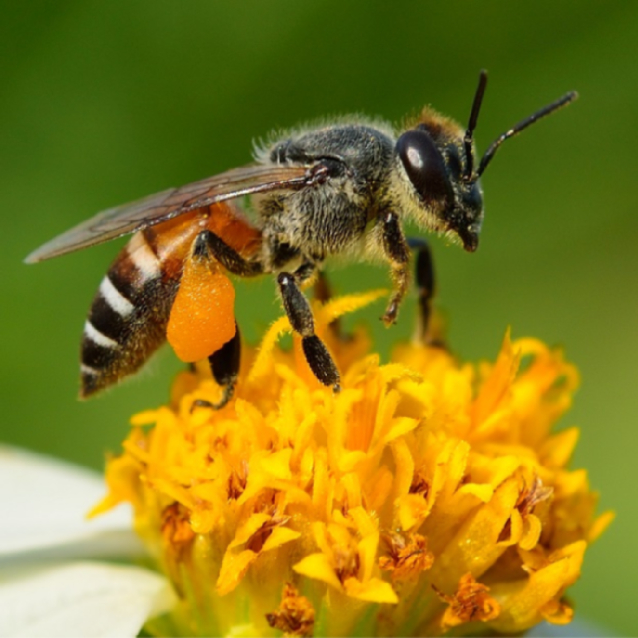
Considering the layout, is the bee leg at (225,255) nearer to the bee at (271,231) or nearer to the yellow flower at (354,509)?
the bee at (271,231)

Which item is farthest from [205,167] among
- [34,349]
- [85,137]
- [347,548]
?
[347,548]

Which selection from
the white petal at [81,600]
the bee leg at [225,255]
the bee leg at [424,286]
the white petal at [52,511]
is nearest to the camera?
the white petal at [81,600]

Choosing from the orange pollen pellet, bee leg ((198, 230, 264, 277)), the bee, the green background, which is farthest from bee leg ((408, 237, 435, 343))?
the green background

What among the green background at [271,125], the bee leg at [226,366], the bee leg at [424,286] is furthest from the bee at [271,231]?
the green background at [271,125]

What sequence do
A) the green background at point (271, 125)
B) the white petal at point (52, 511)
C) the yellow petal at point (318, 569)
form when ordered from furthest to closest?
1. the green background at point (271, 125)
2. the white petal at point (52, 511)
3. the yellow petal at point (318, 569)

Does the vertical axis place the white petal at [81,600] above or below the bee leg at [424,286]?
below

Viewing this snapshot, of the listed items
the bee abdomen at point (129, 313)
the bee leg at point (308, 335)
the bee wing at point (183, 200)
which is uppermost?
the bee wing at point (183, 200)

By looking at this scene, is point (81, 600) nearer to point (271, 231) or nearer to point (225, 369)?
point (225, 369)

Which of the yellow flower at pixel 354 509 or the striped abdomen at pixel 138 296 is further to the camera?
the striped abdomen at pixel 138 296

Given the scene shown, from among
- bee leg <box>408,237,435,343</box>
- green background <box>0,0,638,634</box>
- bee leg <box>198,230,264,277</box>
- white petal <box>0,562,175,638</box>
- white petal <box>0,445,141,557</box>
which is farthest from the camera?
green background <box>0,0,638,634</box>

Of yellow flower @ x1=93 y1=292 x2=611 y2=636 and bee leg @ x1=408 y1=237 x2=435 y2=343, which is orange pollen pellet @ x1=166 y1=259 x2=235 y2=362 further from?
bee leg @ x1=408 y1=237 x2=435 y2=343
